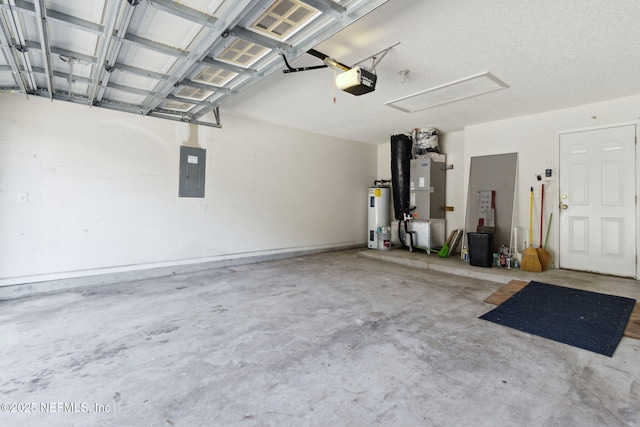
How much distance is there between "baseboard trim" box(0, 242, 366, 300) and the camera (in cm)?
348

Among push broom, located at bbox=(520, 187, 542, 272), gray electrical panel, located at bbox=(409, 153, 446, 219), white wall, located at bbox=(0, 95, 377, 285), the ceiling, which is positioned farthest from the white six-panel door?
white wall, located at bbox=(0, 95, 377, 285)

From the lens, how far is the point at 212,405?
5.29 feet

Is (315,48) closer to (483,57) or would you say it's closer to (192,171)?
(483,57)

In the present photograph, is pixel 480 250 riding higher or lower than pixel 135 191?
lower

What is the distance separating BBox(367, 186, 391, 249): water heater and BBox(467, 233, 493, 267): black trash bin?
7.32 ft

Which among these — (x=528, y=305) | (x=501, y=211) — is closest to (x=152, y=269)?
(x=528, y=305)

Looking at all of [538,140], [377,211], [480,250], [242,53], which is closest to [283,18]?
[242,53]

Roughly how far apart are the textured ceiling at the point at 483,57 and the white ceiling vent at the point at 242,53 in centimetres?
61

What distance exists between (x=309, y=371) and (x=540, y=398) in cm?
141

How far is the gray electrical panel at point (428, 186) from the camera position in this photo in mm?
5836

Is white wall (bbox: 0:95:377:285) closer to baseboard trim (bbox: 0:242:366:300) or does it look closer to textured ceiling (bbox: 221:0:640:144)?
baseboard trim (bbox: 0:242:366:300)

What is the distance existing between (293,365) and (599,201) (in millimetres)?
5087

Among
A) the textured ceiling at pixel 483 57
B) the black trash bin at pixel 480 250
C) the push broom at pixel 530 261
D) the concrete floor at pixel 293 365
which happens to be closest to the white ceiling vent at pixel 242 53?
the textured ceiling at pixel 483 57

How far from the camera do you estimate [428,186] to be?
580 cm
